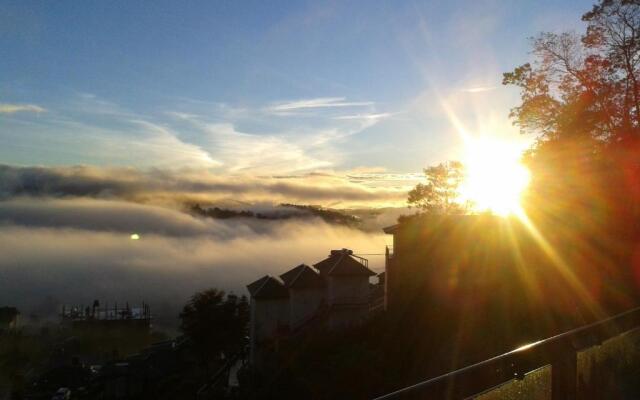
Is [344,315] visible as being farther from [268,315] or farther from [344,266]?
[268,315]

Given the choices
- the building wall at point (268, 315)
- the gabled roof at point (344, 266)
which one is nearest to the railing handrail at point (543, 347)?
the gabled roof at point (344, 266)

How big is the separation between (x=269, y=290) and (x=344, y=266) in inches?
206

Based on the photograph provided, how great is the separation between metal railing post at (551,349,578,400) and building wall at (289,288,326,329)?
3194cm

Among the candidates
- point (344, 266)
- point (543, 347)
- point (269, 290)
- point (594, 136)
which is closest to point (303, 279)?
point (269, 290)

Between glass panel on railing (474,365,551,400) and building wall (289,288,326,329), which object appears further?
building wall (289,288,326,329)

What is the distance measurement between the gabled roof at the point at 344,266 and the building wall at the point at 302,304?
1.80m

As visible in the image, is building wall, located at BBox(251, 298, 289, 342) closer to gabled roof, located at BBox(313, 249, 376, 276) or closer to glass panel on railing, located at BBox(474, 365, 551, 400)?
gabled roof, located at BBox(313, 249, 376, 276)

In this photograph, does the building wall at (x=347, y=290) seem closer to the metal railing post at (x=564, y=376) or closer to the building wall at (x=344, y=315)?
the building wall at (x=344, y=315)

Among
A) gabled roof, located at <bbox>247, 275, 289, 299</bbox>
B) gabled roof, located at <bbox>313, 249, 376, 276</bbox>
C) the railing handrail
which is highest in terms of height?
the railing handrail

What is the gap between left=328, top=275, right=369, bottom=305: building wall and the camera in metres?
35.9

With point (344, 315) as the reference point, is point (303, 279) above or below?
above

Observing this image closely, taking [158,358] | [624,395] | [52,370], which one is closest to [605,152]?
[624,395]

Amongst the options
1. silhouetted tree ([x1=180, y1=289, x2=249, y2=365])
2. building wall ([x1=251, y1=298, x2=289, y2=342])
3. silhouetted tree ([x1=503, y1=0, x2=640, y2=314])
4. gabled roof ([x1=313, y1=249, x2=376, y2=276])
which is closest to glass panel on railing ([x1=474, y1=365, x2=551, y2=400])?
silhouetted tree ([x1=503, y1=0, x2=640, y2=314])

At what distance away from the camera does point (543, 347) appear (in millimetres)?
4316
